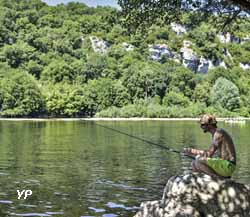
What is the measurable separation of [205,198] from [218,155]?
1.15 metres

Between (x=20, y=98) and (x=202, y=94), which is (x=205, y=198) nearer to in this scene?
(x=20, y=98)

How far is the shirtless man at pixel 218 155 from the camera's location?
10820 mm

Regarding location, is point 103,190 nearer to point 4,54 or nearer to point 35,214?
point 35,214

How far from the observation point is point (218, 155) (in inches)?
436

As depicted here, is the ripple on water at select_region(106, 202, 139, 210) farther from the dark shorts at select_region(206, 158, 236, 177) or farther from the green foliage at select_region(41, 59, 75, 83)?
the green foliage at select_region(41, 59, 75, 83)

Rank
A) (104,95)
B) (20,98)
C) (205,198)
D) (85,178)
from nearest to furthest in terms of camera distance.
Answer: (205,198), (85,178), (20,98), (104,95)

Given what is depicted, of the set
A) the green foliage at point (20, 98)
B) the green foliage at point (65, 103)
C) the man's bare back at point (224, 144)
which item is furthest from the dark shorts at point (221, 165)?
the green foliage at point (20, 98)

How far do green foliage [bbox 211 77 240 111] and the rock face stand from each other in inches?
5737

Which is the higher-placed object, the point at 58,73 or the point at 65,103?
the point at 58,73

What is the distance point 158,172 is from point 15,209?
36.8 ft

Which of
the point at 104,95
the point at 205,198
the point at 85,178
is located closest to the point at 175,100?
the point at 104,95

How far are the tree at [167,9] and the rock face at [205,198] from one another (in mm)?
6786

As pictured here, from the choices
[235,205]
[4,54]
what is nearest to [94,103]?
[4,54]

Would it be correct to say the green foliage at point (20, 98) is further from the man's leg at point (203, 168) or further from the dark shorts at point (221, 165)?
the dark shorts at point (221, 165)
